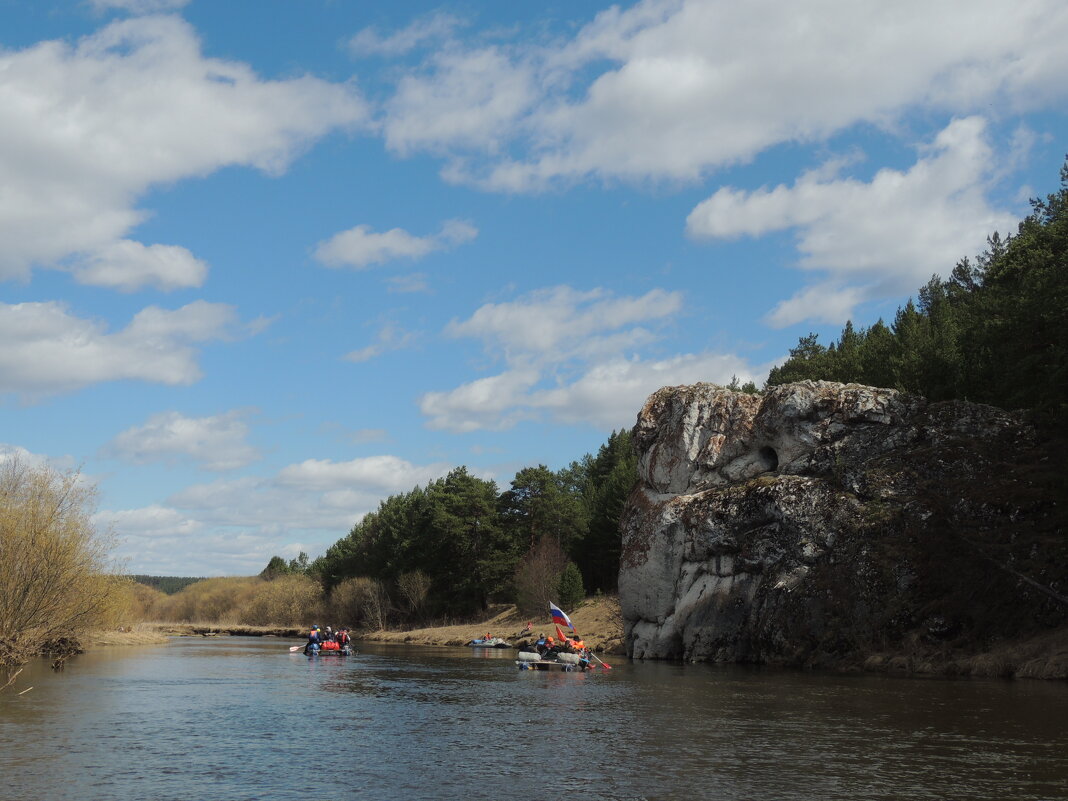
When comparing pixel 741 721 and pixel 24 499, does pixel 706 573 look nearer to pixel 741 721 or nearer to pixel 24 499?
pixel 741 721

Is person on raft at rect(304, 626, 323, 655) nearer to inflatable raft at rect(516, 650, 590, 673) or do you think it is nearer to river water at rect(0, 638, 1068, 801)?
inflatable raft at rect(516, 650, 590, 673)

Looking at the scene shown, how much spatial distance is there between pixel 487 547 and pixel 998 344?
200 ft

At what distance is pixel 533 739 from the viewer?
76.8 feet

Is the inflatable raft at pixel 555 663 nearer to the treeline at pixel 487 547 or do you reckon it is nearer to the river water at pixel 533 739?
the river water at pixel 533 739

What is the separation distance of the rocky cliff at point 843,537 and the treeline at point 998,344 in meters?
3.84

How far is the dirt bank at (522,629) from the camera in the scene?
233ft

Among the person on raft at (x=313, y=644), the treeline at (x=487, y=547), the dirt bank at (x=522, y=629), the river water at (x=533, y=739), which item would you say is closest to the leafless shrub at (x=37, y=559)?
the river water at (x=533, y=739)

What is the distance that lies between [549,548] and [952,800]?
255 feet

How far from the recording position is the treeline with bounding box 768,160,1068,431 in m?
41.7

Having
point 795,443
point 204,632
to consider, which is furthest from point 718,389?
point 204,632

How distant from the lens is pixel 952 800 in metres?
16.1

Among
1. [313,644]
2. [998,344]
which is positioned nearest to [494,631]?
[313,644]

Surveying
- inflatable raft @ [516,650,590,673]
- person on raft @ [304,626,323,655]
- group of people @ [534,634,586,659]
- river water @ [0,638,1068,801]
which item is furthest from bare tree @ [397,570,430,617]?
river water @ [0,638,1068,801]

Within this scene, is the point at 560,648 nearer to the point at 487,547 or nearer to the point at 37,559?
the point at 37,559
